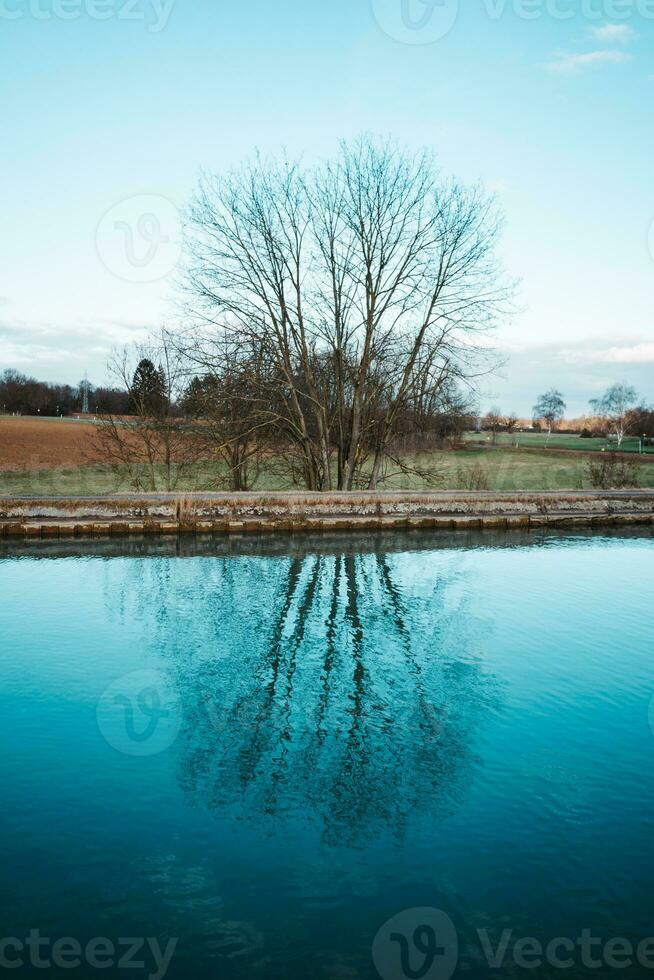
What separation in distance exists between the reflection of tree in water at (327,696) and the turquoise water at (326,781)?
0.10 feet

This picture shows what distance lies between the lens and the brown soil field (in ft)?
119

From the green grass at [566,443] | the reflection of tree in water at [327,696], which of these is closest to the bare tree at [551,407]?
the green grass at [566,443]

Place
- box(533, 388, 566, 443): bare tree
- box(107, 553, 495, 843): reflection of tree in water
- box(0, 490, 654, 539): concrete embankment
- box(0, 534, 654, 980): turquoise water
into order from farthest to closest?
box(533, 388, 566, 443): bare tree, box(0, 490, 654, 539): concrete embankment, box(107, 553, 495, 843): reflection of tree in water, box(0, 534, 654, 980): turquoise water

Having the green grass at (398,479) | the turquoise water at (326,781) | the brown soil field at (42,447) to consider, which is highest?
the brown soil field at (42,447)

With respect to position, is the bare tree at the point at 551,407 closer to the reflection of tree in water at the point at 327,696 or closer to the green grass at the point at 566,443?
the green grass at the point at 566,443

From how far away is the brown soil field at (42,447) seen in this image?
119 ft

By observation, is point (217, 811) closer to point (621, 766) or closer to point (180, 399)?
point (621, 766)

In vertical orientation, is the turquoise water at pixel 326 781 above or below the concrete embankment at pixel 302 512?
below

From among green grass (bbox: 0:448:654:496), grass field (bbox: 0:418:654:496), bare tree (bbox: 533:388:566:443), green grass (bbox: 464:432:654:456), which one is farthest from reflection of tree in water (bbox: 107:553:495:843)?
bare tree (bbox: 533:388:566:443)

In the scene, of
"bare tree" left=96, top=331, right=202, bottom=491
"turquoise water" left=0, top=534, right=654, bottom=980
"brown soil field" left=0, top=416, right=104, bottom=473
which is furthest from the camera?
"brown soil field" left=0, top=416, right=104, bottom=473

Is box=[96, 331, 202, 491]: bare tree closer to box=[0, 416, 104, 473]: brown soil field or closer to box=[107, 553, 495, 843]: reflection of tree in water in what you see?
box=[0, 416, 104, 473]: brown soil field

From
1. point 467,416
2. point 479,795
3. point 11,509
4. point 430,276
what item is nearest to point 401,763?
point 479,795

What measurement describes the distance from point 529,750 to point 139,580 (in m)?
7.98

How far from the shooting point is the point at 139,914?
4246 mm
